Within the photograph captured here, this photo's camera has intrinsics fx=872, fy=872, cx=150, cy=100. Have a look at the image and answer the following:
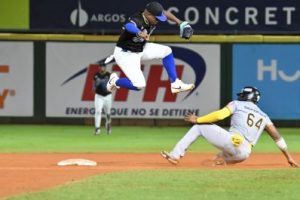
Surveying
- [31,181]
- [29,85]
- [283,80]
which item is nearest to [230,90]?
[283,80]

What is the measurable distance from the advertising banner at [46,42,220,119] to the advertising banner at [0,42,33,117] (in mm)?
508

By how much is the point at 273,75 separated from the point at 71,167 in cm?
1122

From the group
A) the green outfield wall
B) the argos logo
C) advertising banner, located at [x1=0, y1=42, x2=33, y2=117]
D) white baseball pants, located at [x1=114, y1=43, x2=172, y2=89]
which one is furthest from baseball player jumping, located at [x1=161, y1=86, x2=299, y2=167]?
the argos logo

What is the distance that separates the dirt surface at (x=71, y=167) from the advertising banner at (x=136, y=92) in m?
6.65

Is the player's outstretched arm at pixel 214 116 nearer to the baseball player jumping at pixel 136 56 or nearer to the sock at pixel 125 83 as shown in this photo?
the baseball player jumping at pixel 136 56

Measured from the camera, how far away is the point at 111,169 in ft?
41.4

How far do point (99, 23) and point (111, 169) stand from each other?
419 inches

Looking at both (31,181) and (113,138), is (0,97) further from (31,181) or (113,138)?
(31,181)

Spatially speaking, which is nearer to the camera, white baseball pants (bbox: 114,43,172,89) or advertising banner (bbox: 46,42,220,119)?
white baseball pants (bbox: 114,43,172,89)

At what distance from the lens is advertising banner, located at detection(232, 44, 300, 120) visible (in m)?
23.0

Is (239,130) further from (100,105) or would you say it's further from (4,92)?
(4,92)

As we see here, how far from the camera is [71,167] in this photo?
42.3 ft

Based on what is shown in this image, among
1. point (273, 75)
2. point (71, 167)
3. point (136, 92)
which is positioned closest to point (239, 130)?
point (71, 167)

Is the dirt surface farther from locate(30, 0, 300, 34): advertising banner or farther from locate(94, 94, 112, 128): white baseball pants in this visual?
locate(30, 0, 300, 34): advertising banner
